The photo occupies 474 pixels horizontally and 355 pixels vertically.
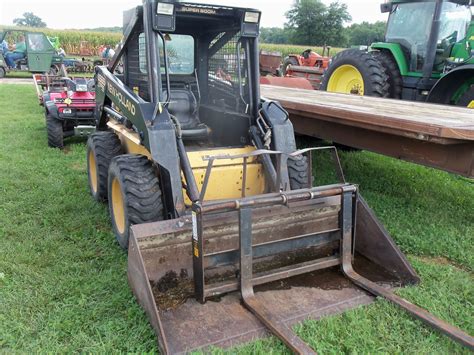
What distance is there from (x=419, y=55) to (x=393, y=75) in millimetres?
497

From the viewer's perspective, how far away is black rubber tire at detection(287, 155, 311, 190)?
149 inches

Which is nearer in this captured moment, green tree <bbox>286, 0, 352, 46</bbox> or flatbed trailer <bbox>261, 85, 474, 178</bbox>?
flatbed trailer <bbox>261, 85, 474, 178</bbox>

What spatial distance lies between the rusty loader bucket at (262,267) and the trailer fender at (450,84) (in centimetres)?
388

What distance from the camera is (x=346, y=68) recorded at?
25.4 feet

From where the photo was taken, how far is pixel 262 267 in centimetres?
309

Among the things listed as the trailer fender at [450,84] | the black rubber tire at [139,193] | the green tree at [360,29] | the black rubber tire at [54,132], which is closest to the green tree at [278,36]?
the green tree at [360,29]

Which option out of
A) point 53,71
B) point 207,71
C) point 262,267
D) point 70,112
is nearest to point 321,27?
point 53,71

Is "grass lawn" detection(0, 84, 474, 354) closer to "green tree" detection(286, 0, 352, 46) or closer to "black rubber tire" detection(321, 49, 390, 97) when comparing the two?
"black rubber tire" detection(321, 49, 390, 97)

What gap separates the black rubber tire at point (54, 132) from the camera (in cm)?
677

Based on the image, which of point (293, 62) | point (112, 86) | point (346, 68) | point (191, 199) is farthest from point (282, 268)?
point (293, 62)

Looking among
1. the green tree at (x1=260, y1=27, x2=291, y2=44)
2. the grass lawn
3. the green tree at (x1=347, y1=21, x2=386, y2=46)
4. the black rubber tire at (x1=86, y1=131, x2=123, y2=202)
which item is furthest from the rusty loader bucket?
the green tree at (x1=260, y1=27, x2=291, y2=44)

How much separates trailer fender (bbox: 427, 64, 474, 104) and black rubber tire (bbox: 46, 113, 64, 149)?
5.73 m

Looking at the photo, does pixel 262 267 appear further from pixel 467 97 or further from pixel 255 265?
pixel 467 97

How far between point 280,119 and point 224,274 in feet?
5.04
